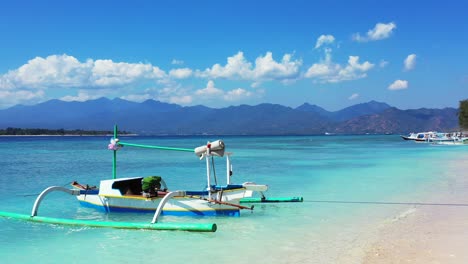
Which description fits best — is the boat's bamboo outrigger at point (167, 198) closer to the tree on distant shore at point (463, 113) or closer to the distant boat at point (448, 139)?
the distant boat at point (448, 139)

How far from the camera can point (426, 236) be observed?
12.5m

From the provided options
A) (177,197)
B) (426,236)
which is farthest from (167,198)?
(426,236)

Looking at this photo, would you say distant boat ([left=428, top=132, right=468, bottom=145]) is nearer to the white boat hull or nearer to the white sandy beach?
the white sandy beach

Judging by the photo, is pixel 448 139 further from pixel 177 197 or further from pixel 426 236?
pixel 177 197

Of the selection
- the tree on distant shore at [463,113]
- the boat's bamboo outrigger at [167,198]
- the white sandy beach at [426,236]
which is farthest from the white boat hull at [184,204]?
the tree on distant shore at [463,113]

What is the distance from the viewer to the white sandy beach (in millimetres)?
10414

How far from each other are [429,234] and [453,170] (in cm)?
2237

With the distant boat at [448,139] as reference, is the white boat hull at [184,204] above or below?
below

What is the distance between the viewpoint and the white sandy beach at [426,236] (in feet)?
34.2

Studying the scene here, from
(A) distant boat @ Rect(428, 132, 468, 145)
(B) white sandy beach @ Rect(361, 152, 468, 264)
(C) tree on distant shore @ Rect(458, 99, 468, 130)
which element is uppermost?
(C) tree on distant shore @ Rect(458, 99, 468, 130)

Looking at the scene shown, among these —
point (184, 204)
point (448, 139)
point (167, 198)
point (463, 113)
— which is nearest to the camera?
point (167, 198)

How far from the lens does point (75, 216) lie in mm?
16641

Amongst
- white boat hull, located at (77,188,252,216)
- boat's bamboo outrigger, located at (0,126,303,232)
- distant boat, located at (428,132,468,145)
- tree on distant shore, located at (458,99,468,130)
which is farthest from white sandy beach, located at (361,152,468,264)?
tree on distant shore, located at (458,99,468,130)

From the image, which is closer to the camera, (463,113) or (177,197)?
(177,197)
